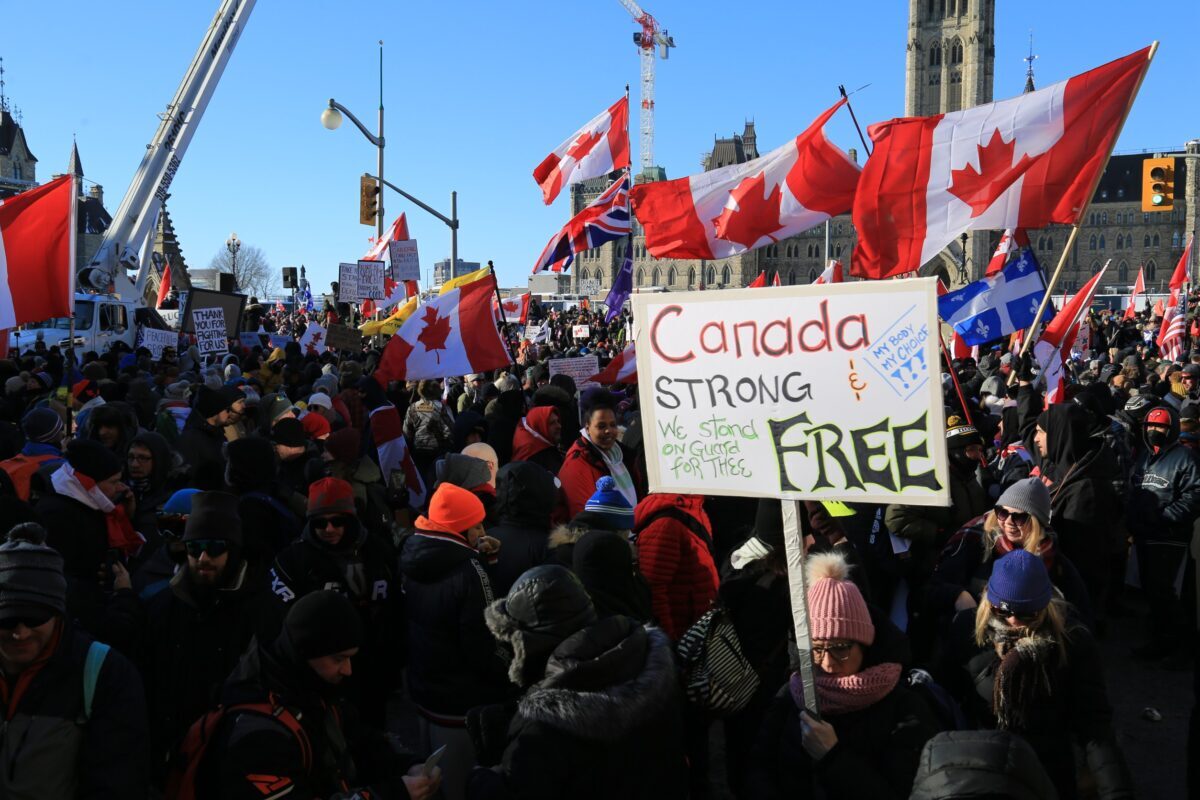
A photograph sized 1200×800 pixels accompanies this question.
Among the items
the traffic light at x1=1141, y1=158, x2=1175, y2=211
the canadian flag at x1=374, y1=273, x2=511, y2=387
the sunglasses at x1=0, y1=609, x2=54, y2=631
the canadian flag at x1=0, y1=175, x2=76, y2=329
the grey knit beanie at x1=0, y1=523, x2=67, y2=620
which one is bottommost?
the sunglasses at x1=0, y1=609, x2=54, y2=631

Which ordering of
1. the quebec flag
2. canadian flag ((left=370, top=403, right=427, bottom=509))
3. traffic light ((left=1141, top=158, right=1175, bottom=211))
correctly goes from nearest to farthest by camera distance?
canadian flag ((left=370, top=403, right=427, bottom=509)) < the quebec flag < traffic light ((left=1141, top=158, right=1175, bottom=211))

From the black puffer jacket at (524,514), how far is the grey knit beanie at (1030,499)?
202cm

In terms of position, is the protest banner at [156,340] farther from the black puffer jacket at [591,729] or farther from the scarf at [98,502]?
the black puffer jacket at [591,729]

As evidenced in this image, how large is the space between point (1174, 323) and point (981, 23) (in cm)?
9964

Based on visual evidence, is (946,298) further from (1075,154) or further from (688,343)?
(688,343)

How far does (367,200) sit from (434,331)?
38.5 feet

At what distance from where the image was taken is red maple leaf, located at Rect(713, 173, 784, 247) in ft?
30.9

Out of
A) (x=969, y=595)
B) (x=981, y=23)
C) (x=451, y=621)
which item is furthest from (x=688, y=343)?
(x=981, y=23)

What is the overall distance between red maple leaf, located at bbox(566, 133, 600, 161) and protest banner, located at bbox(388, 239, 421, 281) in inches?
144

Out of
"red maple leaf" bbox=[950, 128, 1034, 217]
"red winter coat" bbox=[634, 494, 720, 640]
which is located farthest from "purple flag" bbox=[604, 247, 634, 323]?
"red winter coat" bbox=[634, 494, 720, 640]

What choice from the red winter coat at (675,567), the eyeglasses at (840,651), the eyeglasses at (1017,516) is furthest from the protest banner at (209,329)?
the eyeglasses at (840,651)

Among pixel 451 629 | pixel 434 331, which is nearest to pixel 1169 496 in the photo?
pixel 451 629

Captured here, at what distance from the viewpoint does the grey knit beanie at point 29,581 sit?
9.25ft

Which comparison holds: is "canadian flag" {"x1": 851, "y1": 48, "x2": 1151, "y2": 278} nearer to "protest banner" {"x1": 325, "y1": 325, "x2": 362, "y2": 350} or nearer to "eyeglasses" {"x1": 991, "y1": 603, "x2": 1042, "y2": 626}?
"eyeglasses" {"x1": 991, "y1": 603, "x2": 1042, "y2": 626}
